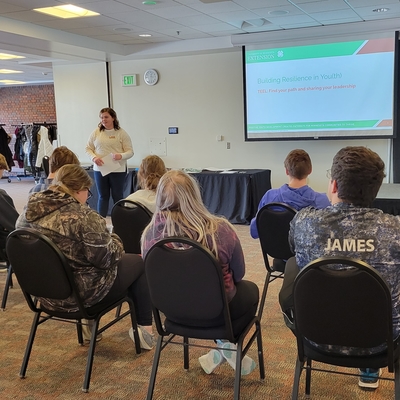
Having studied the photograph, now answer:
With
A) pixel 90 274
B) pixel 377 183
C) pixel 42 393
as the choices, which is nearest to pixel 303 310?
pixel 377 183

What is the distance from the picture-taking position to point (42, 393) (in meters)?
2.23

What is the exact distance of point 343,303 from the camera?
155 cm

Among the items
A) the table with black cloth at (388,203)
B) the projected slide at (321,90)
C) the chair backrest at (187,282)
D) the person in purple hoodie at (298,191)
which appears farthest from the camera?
the projected slide at (321,90)

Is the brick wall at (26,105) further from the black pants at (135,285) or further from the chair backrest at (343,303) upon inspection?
the chair backrest at (343,303)

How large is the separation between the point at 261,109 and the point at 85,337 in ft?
14.9

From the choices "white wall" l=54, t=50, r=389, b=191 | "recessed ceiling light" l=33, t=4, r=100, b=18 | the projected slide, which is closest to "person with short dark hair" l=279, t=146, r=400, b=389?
"recessed ceiling light" l=33, t=4, r=100, b=18

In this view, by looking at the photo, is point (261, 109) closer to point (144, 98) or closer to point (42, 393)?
point (144, 98)

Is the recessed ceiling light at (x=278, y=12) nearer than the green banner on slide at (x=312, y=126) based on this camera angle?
Yes

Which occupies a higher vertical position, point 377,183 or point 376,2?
point 376,2

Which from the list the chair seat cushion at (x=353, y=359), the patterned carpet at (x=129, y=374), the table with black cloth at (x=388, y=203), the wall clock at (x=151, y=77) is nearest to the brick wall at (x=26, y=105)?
the wall clock at (x=151, y=77)

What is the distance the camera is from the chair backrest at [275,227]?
8.66ft

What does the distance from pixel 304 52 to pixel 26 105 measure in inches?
362

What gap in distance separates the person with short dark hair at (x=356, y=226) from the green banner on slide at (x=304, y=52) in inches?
185

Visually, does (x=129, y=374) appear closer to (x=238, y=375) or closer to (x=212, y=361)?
(x=212, y=361)
